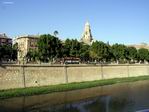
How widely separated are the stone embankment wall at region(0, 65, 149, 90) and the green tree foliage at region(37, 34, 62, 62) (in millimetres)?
8984

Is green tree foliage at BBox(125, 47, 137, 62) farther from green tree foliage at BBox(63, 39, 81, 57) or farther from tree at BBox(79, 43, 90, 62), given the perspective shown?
green tree foliage at BBox(63, 39, 81, 57)

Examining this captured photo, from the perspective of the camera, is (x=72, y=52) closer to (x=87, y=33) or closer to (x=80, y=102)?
(x=80, y=102)

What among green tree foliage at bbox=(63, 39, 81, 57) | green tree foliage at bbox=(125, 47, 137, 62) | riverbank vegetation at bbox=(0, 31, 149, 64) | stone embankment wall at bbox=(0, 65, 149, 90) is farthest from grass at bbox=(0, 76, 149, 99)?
green tree foliage at bbox=(125, 47, 137, 62)

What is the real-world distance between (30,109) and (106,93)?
52.4 feet

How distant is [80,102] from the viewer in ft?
124

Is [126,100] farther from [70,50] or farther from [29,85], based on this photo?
[70,50]

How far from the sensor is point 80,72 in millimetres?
54281

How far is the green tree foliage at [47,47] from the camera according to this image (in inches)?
2411

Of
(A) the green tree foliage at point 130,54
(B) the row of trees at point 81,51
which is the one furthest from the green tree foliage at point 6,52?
(A) the green tree foliage at point 130,54

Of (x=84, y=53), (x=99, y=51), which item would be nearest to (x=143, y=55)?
(x=99, y=51)

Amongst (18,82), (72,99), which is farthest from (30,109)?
(18,82)

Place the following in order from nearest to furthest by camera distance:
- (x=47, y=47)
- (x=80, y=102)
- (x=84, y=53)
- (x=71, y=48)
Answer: (x=80, y=102) < (x=47, y=47) < (x=71, y=48) < (x=84, y=53)

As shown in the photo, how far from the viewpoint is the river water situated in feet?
108

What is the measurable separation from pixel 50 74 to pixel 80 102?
11070 millimetres
